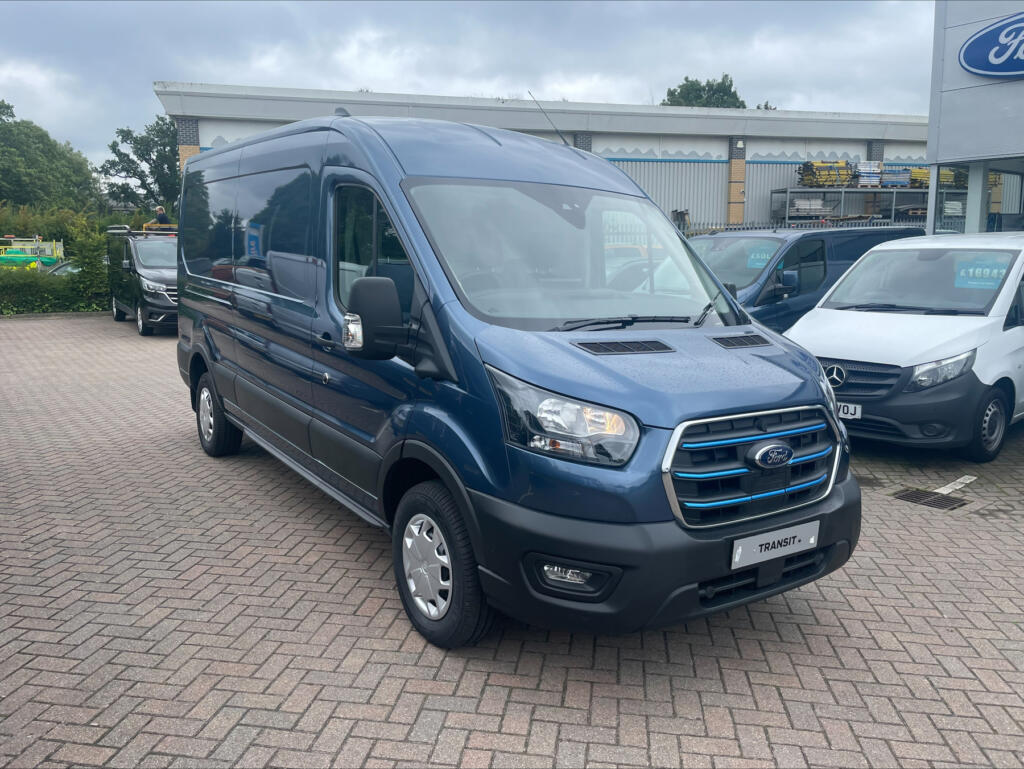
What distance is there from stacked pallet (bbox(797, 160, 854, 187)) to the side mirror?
2522 centimetres

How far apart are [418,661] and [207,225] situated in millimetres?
4355

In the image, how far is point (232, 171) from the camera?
6.12 meters

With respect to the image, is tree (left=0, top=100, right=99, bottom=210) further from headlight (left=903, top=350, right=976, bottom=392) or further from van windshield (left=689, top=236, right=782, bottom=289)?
headlight (left=903, top=350, right=976, bottom=392)

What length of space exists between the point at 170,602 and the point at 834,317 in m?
5.87

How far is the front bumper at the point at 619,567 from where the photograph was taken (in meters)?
3.07

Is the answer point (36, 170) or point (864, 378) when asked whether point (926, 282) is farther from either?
point (36, 170)

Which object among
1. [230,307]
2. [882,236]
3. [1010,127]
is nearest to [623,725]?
[230,307]

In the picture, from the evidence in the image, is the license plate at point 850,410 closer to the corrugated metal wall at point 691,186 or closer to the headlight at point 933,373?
the headlight at point 933,373

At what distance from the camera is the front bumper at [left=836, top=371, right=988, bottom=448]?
251 inches

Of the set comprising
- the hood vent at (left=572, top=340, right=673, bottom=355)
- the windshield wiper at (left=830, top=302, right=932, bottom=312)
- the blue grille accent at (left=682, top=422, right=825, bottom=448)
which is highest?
the windshield wiper at (left=830, top=302, right=932, bottom=312)

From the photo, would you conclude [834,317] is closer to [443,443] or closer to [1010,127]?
[443,443]

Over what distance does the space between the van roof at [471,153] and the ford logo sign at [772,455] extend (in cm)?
187

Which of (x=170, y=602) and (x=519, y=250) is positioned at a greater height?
(x=519, y=250)

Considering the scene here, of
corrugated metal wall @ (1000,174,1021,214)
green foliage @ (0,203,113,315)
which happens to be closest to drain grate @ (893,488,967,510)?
corrugated metal wall @ (1000,174,1021,214)
